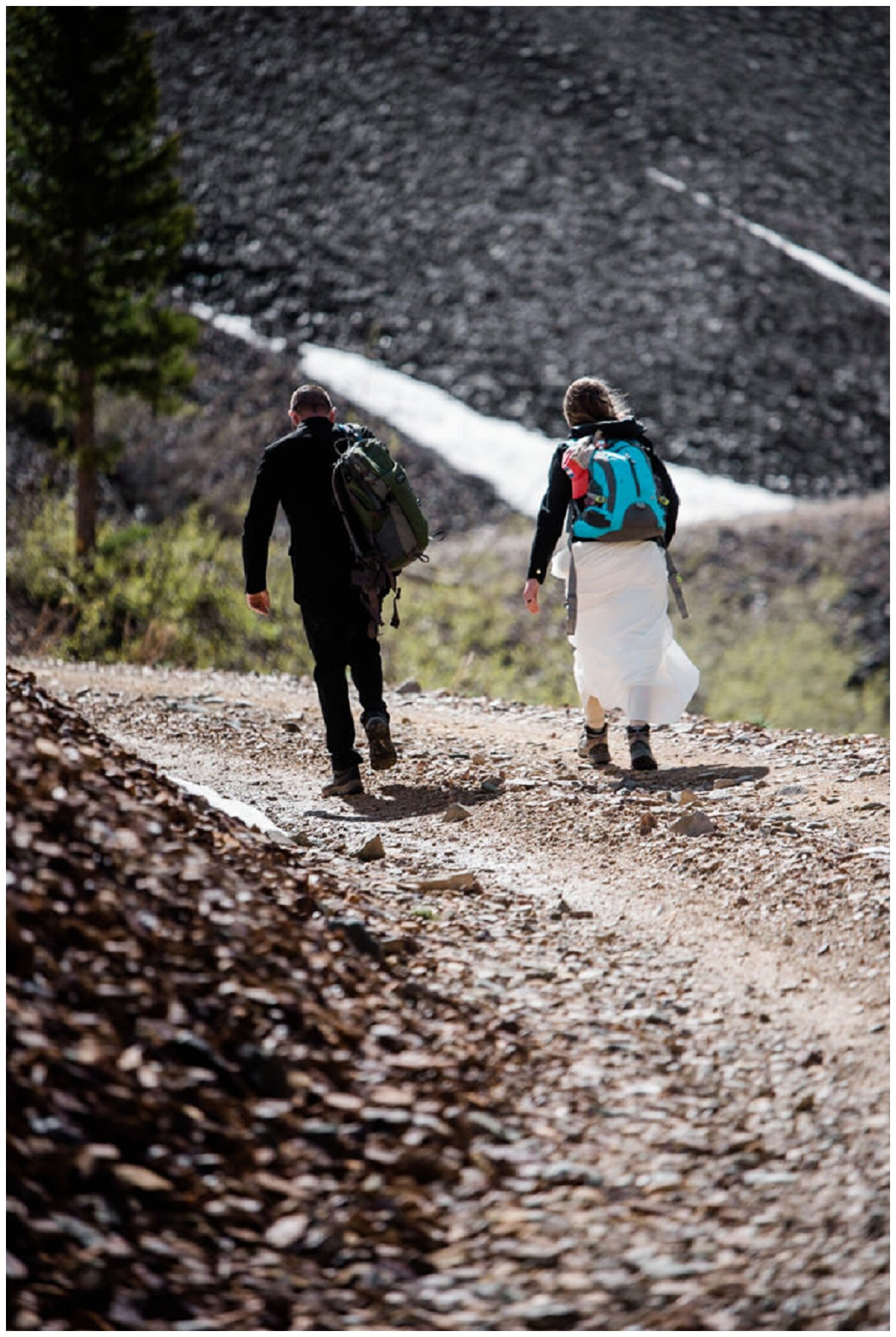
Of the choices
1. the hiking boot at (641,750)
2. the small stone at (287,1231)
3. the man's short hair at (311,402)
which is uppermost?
the man's short hair at (311,402)

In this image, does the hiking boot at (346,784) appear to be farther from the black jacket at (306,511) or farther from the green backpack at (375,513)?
the black jacket at (306,511)

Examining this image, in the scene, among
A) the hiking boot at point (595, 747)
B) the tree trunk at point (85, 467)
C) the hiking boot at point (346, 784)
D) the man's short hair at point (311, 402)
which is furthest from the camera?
the tree trunk at point (85, 467)

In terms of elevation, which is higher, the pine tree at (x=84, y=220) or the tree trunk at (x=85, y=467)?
the pine tree at (x=84, y=220)

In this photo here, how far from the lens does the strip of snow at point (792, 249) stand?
31312 mm

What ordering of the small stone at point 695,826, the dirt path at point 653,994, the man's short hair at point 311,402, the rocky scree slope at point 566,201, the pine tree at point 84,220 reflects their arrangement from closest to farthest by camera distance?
1. the dirt path at point 653,994
2. the small stone at point 695,826
3. the man's short hair at point 311,402
4. the pine tree at point 84,220
5. the rocky scree slope at point 566,201

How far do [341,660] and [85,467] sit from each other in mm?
12917

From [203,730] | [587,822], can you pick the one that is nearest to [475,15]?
[203,730]

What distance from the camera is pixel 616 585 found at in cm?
783

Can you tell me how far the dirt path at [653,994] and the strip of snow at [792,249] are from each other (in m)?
25.1

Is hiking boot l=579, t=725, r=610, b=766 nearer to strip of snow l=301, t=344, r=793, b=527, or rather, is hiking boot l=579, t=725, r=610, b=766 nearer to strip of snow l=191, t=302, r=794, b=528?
strip of snow l=191, t=302, r=794, b=528

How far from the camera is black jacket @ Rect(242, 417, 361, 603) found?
7.54 m

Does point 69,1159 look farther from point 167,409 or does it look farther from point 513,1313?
point 167,409

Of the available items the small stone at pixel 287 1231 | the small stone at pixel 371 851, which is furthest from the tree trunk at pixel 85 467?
the small stone at pixel 287 1231

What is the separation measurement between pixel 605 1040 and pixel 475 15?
4178 centimetres
